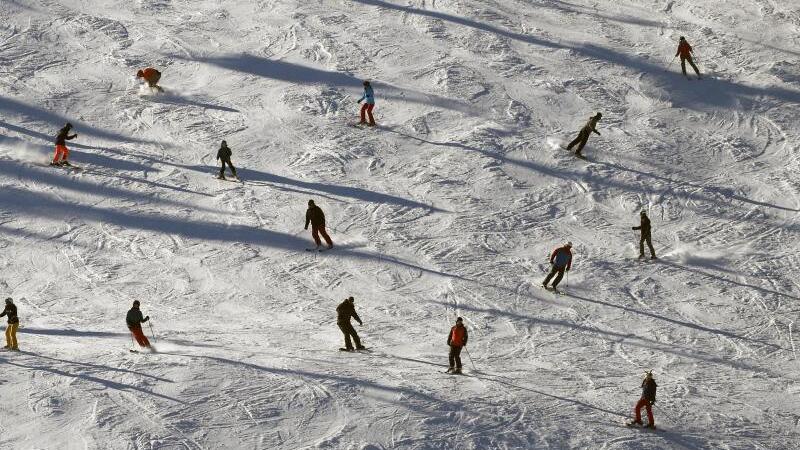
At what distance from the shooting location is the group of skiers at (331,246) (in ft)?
61.8

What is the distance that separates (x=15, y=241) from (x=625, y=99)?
16037 millimetres

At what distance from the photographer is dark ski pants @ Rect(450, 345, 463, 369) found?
19.0 m

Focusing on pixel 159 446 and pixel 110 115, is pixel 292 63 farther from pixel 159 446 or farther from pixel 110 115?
pixel 159 446

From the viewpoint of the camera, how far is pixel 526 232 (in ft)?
83.3

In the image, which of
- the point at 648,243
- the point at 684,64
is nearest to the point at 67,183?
the point at 648,243

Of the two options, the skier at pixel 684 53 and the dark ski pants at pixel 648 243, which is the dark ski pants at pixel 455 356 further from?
the skier at pixel 684 53

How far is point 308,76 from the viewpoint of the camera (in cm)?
3108

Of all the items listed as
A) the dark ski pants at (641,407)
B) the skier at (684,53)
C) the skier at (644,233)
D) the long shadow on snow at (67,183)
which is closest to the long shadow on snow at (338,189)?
the long shadow on snow at (67,183)

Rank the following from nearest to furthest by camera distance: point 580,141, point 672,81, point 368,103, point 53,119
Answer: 1. point 580,141
2. point 368,103
3. point 53,119
4. point 672,81

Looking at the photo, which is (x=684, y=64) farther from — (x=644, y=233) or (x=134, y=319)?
(x=134, y=319)

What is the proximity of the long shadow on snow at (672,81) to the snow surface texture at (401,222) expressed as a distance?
0.34 ft

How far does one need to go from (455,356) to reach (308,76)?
45.3 feet

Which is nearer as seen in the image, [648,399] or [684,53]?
[648,399]

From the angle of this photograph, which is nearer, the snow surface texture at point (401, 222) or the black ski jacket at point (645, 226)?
the snow surface texture at point (401, 222)
